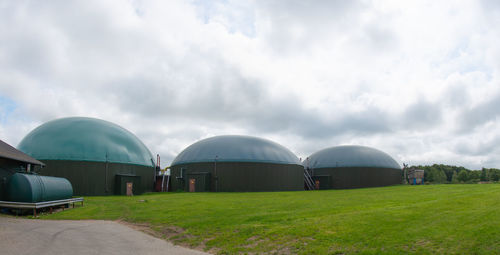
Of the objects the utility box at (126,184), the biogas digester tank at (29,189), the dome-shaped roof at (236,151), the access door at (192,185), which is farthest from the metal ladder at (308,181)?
the biogas digester tank at (29,189)

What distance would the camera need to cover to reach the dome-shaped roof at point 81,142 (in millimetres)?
39688

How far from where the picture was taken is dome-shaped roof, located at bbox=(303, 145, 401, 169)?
61.8m

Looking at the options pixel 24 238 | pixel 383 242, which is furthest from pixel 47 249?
pixel 383 242

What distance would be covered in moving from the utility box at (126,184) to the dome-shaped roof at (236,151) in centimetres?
771

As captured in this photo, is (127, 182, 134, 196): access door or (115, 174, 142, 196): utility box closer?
(115, 174, 142, 196): utility box

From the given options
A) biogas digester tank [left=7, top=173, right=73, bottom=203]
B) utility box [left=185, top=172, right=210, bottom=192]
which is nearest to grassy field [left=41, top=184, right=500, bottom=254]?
biogas digester tank [left=7, top=173, right=73, bottom=203]

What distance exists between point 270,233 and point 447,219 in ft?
21.4

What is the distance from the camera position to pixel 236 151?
46.5 meters

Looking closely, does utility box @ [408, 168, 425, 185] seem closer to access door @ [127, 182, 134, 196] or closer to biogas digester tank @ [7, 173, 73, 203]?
access door @ [127, 182, 134, 196]

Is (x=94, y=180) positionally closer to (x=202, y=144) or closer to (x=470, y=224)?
(x=202, y=144)

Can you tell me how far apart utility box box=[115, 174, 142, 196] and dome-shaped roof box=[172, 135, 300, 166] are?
25.3 ft

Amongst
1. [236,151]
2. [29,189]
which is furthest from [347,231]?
[236,151]

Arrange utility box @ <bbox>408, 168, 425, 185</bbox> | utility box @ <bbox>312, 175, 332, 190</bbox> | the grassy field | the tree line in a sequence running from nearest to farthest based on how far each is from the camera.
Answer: the grassy field
utility box @ <bbox>312, 175, 332, 190</bbox>
utility box @ <bbox>408, 168, 425, 185</bbox>
the tree line

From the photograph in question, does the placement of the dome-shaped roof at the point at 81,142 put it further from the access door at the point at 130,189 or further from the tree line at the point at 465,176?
the tree line at the point at 465,176
